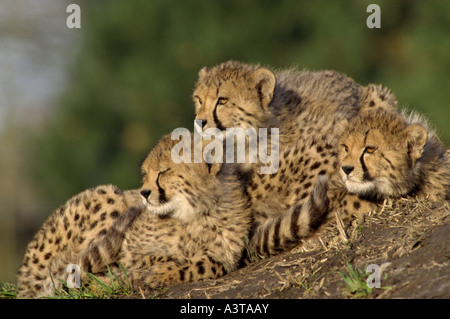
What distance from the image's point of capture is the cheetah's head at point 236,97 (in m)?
4.17

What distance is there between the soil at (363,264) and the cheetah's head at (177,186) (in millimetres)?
392

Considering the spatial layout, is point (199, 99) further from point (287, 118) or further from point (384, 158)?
point (384, 158)

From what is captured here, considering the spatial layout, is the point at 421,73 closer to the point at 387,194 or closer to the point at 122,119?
the point at 122,119

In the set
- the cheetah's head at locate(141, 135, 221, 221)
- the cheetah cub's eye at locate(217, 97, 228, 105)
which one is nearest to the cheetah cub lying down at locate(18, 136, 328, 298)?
the cheetah's head at locate(141, 135, 221, 221)

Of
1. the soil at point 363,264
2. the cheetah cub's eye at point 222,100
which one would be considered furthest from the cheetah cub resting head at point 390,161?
the cheetah cub's eye at point 222,100

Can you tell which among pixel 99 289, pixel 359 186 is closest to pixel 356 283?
pixel 359 186

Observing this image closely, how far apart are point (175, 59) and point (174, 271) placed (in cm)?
695

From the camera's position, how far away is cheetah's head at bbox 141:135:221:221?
11.4ft

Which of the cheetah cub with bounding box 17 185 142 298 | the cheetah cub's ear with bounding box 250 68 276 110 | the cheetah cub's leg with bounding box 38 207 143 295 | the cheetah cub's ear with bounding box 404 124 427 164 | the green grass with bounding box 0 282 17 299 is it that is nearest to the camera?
the cheetah cub's ear with bounding box 404 124 427 164

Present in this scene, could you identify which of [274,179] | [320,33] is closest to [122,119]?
[320,33]

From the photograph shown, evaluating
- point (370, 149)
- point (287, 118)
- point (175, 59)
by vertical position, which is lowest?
point (370, 149)

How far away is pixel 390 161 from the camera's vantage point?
11.2 feet

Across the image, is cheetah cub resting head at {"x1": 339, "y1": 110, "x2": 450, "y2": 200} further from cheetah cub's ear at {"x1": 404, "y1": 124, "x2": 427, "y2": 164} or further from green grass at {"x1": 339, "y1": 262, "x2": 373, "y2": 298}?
green grass at {"x1": 339, "y1": 262, "x2": 373, "y2": 298}
